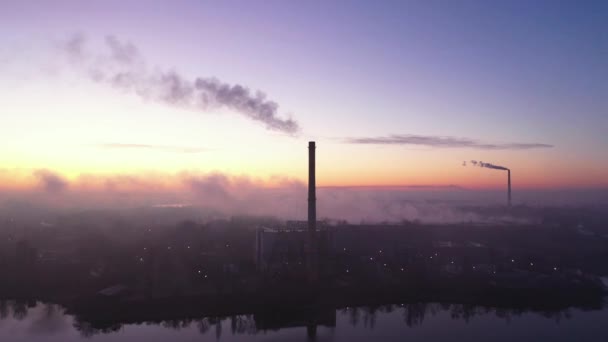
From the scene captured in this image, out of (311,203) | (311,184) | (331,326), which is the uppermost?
(311,184)

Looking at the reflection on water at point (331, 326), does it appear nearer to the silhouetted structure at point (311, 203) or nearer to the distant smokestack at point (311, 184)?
the silhouetted structure at point (311, 203)

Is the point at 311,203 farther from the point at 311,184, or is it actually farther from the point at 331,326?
the point at 331,326

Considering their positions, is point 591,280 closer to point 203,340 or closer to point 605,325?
point 605,325

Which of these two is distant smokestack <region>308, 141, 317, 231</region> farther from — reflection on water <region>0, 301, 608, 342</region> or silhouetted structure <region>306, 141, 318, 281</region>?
reflection on water <region>0, 301, 608, 342</region>

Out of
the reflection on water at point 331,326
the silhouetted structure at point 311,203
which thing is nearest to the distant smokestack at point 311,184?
the silhouetted structure at point 311,203

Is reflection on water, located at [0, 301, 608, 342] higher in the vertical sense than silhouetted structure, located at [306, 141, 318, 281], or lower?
lower

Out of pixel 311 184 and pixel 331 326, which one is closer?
pixel 331 326

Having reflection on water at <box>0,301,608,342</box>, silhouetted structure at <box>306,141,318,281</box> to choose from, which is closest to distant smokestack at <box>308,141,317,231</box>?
silhouetted structure at <box>306,141,318,281</box>

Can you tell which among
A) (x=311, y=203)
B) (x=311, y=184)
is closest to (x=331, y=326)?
(x=311, y=203)
